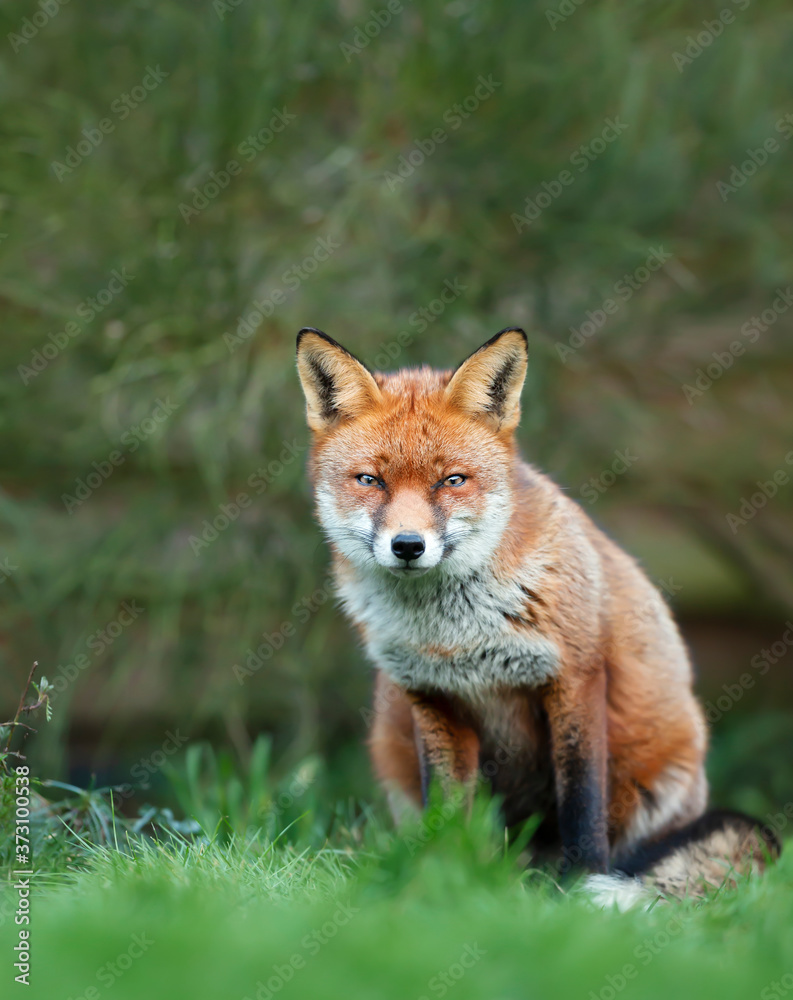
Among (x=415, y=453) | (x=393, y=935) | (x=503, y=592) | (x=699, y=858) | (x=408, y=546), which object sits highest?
(x=415, y=453)

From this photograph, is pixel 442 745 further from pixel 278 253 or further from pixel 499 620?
pixel 278 253

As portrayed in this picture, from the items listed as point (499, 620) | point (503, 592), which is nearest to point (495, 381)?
point (503, 592)

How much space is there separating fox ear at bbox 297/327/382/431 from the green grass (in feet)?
5.31

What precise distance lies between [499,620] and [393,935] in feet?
5.24

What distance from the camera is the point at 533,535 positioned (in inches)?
156

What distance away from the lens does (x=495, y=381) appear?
392cm

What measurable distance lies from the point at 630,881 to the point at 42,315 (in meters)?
5.41

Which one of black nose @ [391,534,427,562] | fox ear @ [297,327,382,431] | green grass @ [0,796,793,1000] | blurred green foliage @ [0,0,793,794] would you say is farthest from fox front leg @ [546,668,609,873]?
blurred green foliage @ [0,0,793,794]

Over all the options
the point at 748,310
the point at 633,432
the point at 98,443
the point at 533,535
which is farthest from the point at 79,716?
the point at 748,310

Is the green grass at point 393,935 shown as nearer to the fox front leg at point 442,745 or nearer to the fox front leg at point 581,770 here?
the fox front leg at point 581,770

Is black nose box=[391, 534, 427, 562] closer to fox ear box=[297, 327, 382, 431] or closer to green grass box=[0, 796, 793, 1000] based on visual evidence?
fox ear box=[297, 327, 382, 431]

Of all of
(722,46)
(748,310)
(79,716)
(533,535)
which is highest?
(722,46)

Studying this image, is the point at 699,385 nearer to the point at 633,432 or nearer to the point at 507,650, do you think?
the point at 633,432

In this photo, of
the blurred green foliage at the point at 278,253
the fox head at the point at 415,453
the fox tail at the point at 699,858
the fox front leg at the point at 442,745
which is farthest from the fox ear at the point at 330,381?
the blurred green foliage at the point at 278,253
